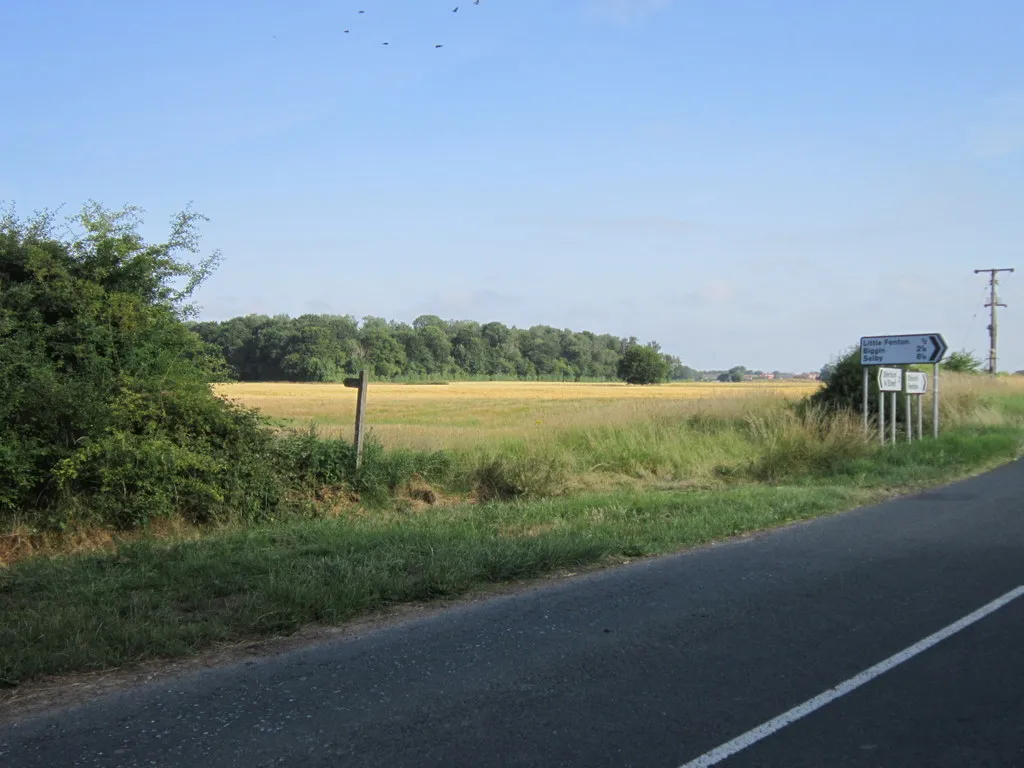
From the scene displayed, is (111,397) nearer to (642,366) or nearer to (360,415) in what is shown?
(360,415)

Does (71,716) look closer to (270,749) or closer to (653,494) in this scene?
(270,749)

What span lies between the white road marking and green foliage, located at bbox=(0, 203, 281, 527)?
7718mm

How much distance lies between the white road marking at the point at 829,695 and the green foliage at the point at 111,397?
7.72 metres

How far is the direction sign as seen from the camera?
19766 millimetres

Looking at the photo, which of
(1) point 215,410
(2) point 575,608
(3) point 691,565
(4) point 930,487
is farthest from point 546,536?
(4) point 930,487

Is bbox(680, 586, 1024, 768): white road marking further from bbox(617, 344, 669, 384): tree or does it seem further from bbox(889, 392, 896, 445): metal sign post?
bbox(617, 344, 669, 384): tree

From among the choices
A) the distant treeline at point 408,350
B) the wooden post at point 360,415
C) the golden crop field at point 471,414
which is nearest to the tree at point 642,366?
the distant treeline at point 408,350

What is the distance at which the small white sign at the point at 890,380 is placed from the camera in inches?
763

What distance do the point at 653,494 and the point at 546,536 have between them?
410 centimetres

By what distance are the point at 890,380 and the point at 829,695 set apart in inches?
649

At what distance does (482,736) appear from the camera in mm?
4215

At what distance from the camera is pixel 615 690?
4.82m

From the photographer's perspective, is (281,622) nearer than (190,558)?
Yes

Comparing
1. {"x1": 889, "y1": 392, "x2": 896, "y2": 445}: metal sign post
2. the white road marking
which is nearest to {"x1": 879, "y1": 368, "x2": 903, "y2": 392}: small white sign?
{"x1": 889, "y1": 392, "x2": 896, "y2": 445}: metal sign post
